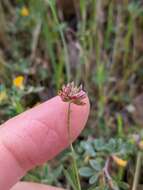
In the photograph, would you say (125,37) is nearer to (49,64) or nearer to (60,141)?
(49,64)

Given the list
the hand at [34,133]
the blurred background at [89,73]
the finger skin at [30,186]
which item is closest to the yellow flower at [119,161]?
the blurred background at [89,73]

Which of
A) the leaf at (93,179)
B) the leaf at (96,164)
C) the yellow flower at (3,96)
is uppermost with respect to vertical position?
the yellow flower at (3,96)

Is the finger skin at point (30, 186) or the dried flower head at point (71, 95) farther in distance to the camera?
the finger skin at point (30, 186)

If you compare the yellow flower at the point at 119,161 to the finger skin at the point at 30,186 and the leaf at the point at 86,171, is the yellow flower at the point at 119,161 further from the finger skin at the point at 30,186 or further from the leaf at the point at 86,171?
the finger skin at the point at 30,186

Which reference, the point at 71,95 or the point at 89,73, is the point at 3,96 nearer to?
the point at 89,73

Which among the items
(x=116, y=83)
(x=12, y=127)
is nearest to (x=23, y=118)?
(x=12, y=127)

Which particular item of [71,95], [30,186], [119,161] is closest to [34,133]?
[71,95]

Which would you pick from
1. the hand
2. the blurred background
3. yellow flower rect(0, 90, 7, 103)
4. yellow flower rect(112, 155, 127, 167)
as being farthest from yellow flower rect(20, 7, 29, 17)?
the hand
